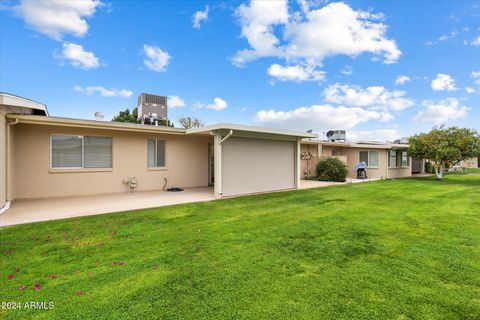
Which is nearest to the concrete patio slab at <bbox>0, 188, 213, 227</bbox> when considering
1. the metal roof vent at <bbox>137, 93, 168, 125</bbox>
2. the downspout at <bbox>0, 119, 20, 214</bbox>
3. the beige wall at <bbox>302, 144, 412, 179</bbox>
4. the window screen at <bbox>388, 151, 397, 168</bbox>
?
the downspout at <bbox>0, 119, 20, 214</bbox>

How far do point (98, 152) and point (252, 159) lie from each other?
629 centimetres

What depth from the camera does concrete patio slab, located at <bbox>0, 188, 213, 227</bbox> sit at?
21.6 feet

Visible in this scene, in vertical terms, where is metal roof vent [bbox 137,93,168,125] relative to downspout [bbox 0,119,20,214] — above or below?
above

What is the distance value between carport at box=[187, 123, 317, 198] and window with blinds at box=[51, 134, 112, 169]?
3477 mm

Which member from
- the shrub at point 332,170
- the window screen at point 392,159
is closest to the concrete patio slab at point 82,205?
the shrub at point 332,170

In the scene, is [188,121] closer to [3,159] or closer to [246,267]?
[3,159]

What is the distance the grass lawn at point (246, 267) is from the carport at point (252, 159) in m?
3.54

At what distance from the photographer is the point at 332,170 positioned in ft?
54.1

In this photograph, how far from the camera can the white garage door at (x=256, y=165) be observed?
10250mm

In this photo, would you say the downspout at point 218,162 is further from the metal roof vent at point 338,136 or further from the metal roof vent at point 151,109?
the metal roof vent at point 338,136

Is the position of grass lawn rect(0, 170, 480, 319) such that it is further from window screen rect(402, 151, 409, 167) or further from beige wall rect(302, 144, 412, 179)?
window screen rect(402, 151, 409, 167)

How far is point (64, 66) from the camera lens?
14562 millimetres

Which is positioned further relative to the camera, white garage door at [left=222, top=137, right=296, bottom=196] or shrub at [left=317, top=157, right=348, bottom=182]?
shrub at [left=317, top=157, right=348, bottom=182]

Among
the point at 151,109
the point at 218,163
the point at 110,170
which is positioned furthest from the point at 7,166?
the point at 218,163
